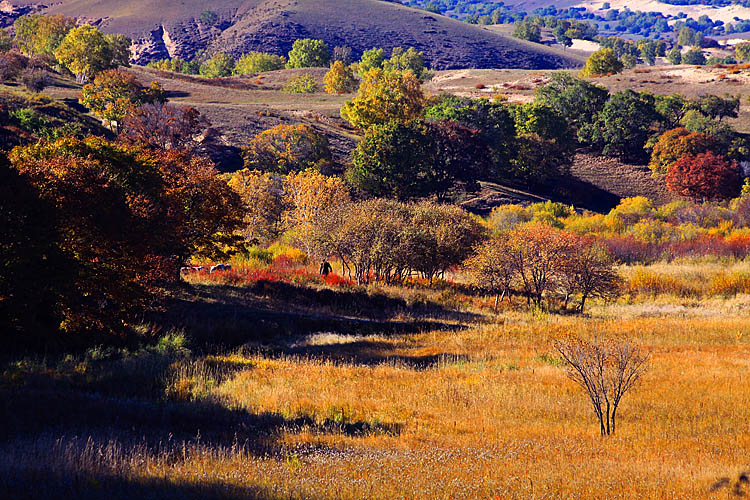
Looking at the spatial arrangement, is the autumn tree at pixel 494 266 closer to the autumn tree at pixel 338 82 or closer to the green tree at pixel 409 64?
the autumn tree at pixel 338 82

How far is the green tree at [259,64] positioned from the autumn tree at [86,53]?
6757cm

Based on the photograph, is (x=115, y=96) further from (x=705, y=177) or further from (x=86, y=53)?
(x=705, y=177)

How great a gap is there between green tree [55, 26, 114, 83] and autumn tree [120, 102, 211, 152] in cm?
3144

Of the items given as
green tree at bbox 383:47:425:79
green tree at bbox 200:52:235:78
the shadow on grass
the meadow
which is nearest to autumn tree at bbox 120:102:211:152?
the shadow on grass

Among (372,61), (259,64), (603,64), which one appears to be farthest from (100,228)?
(259,64)

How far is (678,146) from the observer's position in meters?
71.8

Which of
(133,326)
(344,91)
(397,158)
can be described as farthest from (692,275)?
(344,91)

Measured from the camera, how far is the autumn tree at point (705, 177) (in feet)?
218

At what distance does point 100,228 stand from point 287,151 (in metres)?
50.8

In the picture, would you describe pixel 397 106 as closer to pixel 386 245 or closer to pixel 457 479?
pixel 386 245

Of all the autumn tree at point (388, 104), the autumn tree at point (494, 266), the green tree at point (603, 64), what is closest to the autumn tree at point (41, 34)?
the autumn tree at point (388, 104)

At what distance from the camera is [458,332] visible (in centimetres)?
2475

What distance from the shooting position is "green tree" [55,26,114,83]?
3638 inches

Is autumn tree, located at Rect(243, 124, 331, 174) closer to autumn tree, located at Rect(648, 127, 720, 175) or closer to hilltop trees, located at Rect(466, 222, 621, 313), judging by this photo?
hilltop trees, located at Rect(466, 222, 621, 313)
